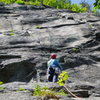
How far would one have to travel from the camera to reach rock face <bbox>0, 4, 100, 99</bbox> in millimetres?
14406

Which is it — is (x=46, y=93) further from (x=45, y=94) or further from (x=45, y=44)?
(x=45, y=44)

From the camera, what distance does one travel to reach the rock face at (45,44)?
14.4 m

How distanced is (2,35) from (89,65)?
5.63m

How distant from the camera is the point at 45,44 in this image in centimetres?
1661

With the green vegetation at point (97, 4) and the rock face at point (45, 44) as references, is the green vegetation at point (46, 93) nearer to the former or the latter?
the rock face at point (45, 44)

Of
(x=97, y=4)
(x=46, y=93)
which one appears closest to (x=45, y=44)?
(x=97, y=4)

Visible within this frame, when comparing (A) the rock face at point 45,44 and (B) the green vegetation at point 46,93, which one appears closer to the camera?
(B) the green vegetation at point 46,93

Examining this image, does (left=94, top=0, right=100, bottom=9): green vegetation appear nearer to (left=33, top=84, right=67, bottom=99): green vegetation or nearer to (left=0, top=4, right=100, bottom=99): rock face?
(left=0, top=4, right=100, bottom=99): rock face

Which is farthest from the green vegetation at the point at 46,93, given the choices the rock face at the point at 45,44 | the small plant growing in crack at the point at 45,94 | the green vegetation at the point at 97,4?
the green vegetation at the point at 97,4

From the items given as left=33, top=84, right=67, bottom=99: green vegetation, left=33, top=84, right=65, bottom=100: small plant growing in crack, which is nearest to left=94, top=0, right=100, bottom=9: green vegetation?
left=33, top=84, right=67, bottom=99: green vegetation

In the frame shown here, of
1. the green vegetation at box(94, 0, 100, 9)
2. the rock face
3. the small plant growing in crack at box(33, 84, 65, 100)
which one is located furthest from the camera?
the rock face

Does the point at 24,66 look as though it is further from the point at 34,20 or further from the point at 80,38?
the point at 34,20

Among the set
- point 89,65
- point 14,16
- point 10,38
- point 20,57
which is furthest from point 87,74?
point 14,16

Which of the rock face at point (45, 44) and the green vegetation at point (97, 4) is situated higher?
the green vegetation at point (97, 4)
